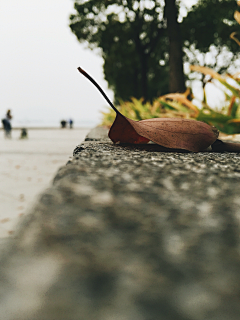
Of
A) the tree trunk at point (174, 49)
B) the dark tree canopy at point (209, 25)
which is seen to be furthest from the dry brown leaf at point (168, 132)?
the dark tree canopy at point (209, 25)

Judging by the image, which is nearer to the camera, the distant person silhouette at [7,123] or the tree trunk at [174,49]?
Result: the tree trunk at [174,49]

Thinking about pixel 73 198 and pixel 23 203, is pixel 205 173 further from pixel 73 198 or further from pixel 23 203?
pixel 23 203

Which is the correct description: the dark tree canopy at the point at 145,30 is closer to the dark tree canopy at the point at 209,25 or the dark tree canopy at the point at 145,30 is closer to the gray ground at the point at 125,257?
the dark tree canopy at the point at 209,25

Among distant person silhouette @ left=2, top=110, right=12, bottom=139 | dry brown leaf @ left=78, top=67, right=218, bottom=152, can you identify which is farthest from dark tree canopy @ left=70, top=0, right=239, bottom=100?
dry brown leaf @ left=78, top=67, right=218, bottom=152

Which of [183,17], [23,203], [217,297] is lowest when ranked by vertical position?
[23,203]

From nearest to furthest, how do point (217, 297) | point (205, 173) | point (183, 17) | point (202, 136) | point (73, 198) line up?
1. point (217, 297)
2. point (73, 198)
3. point (205, 173)
4. point (202, 136)
5. point (183, 17)

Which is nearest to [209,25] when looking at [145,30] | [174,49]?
[145,30]

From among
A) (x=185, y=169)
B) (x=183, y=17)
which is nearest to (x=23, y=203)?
(x=185, y=169)
